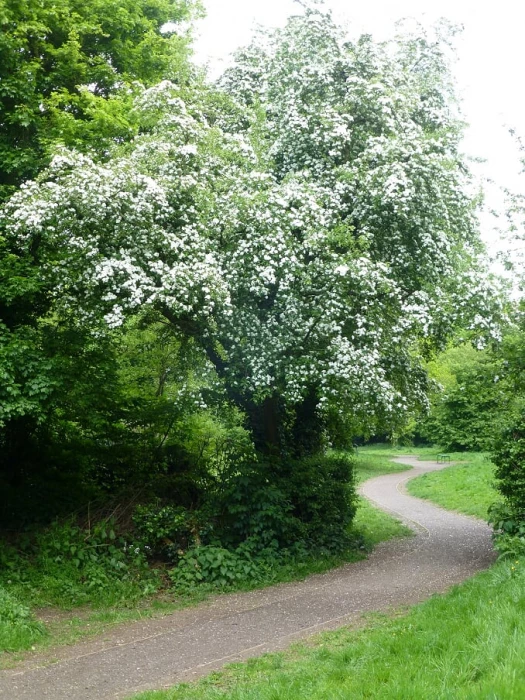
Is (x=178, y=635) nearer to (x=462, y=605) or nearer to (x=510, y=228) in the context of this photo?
(x=462, y=605)

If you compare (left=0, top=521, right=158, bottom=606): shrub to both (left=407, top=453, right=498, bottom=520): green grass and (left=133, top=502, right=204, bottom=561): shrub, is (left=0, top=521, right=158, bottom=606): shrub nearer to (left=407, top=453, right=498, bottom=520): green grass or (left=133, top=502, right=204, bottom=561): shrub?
(left=133, top=502, right=204, bottom=561): shrub

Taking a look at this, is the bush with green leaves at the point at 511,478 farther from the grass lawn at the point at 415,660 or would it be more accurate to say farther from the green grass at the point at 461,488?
the green grass at the point at 461,488

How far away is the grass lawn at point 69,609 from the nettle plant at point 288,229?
10.6ft

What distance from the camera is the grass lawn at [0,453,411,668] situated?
9141 mm

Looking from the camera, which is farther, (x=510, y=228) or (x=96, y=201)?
(x=510, y=228)

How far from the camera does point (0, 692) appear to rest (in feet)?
24.2

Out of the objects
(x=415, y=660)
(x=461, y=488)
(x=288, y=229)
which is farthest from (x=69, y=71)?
(x=461, y=488)

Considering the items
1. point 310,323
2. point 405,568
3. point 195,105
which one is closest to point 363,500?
point 405,568

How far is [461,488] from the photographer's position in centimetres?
2548

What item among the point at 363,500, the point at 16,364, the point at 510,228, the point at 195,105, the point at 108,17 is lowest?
the point at 363,500

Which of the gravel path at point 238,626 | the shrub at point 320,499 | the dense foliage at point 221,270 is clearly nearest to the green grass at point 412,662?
the gravel path at point 238,626

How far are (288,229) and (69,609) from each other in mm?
7302

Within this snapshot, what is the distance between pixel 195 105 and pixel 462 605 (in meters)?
10.1

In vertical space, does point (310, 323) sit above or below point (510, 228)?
below
